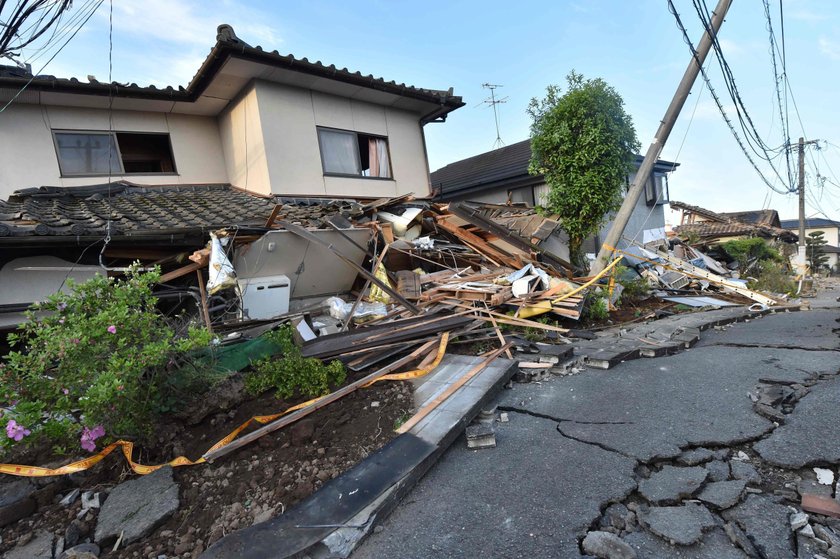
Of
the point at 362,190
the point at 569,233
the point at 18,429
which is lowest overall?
the point at 18,429

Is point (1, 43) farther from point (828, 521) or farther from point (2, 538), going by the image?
point (828, 521)

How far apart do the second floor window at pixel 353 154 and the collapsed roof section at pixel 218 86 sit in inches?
37.2

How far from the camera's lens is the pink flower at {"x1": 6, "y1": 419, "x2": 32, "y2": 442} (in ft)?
9.25

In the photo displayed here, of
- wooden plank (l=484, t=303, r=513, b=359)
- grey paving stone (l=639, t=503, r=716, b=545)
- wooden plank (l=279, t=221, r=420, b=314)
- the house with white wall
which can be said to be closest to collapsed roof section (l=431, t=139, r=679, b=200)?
the house with white wall

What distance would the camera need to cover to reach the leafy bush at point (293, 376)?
4180 mm

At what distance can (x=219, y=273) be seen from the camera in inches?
208

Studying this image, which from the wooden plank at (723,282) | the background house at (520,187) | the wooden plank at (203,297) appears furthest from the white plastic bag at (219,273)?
the wooden plank at (723,282)

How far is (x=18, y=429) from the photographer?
9.32 feet

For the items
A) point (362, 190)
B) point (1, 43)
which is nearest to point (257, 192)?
point (362, 190)

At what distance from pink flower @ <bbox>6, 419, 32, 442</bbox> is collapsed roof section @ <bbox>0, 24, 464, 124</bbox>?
6462mm

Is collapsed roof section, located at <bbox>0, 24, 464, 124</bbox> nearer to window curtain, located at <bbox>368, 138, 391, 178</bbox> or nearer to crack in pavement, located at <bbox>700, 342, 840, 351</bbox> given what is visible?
window curtain, located at <bbox>368, 138, 391, 178</bbox>

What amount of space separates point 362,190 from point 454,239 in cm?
285

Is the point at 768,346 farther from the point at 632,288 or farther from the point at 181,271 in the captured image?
the point at 181,271

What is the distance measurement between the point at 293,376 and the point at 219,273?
2.01m
